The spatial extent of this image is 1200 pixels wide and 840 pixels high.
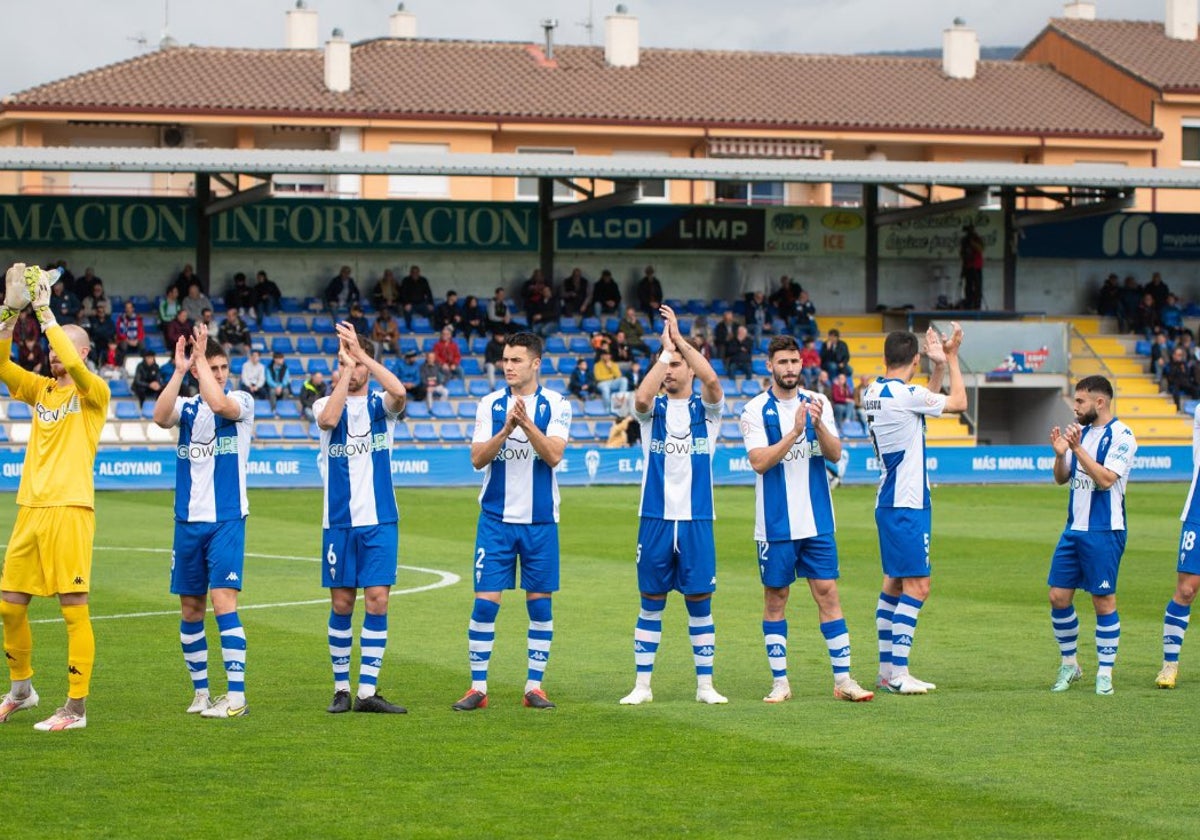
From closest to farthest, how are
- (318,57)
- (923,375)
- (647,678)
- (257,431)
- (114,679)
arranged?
(647,678)
(114,679)
(257,431)
(923,375)
(318,57)

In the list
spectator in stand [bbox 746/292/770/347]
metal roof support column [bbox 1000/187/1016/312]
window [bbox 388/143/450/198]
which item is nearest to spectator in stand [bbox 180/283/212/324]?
spectator in stand [bbox 746/292/770/347]

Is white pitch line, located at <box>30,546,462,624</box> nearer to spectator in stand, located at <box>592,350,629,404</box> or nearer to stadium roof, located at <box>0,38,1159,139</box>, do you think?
spectator in stand, located at <box>592,350,629,404</box>

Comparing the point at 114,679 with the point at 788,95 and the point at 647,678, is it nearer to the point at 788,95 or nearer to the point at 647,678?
the point at 647,678

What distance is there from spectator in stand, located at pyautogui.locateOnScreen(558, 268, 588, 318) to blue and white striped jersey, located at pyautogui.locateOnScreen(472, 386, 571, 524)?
102ft

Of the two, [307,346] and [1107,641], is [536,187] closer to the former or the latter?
[307,346]

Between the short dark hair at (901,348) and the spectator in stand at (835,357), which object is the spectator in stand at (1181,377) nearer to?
the spectator in stand at (835,357)

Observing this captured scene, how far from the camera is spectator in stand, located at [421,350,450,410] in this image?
121 feet

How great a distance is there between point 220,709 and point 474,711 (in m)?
1.48

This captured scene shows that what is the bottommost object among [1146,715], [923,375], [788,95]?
[1146,715]

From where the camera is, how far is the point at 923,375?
137ft

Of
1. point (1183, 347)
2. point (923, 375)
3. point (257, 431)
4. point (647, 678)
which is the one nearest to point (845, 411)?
point (923, 375)

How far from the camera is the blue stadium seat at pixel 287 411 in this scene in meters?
35.2

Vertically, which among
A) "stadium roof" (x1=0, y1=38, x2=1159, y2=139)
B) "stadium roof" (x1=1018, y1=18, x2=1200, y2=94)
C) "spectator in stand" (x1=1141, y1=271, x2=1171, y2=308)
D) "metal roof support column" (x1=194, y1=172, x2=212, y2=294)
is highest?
"stadium roof" (x1=1018, y1=18, x2=1200, y2=94)

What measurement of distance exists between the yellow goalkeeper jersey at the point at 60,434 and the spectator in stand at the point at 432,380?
26.5 meters
